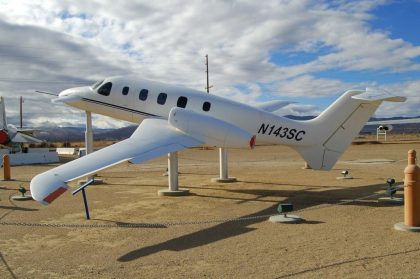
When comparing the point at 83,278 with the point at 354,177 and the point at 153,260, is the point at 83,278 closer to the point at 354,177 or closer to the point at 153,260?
the point at 153,260

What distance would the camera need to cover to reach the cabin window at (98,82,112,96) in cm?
1709

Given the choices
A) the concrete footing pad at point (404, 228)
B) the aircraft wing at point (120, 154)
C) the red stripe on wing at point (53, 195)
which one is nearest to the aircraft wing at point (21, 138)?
the aircraft wing at point (120, 154)

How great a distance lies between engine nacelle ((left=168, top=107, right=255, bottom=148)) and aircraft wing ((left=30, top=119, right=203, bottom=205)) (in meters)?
0.29

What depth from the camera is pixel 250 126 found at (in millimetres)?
16078

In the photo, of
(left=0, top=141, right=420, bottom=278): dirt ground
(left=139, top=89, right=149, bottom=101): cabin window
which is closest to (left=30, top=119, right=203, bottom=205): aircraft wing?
(left=0, top=141, right=420, bottom=278): dirt ground

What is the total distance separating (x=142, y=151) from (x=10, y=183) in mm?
12564

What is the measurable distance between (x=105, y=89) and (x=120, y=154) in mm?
6189

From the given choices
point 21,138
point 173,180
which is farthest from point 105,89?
point 21,138

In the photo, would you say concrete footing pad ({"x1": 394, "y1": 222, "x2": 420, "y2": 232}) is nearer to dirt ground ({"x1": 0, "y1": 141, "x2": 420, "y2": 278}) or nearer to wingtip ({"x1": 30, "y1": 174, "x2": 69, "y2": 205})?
dirt ground ({"x1": 0, "y1": 141, "x2": 420, "y2": 278})

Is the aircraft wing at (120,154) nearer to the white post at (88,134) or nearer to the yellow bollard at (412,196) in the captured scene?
the white post at (88,134)

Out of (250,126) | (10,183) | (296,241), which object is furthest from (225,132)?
(10,183)

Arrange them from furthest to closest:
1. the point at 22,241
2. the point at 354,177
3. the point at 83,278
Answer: the point at 354,177 < the point at 22,241 < the point at 83,278

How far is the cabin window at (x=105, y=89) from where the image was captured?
1709 centimetres

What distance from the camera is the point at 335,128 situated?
621 inches
